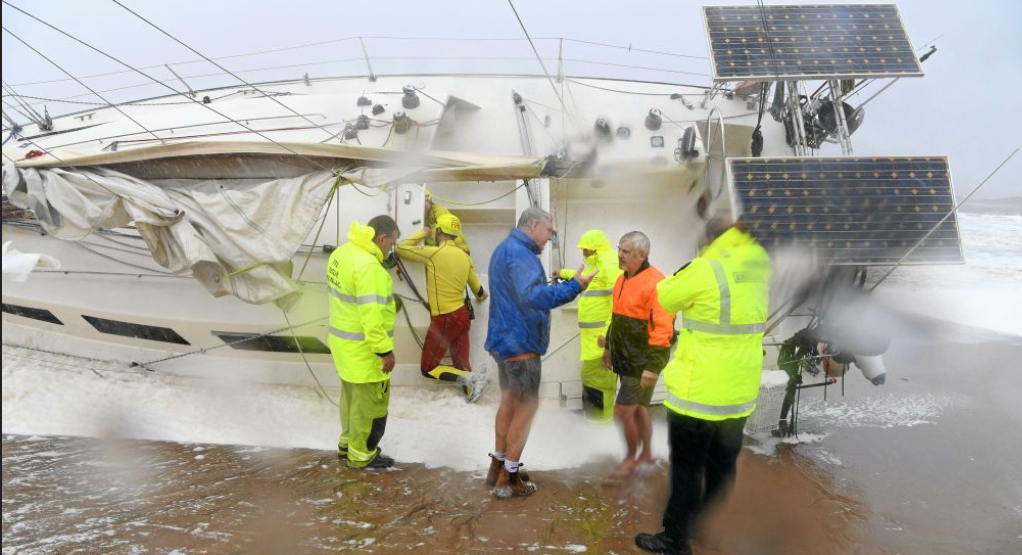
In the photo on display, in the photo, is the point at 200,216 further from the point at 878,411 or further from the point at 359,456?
the point at 878,411

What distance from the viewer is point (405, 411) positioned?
200 inches

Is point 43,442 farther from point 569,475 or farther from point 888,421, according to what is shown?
point 888,421

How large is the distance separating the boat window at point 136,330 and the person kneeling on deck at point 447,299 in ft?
6.88

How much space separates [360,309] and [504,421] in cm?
111

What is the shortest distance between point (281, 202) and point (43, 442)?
2.39 metres

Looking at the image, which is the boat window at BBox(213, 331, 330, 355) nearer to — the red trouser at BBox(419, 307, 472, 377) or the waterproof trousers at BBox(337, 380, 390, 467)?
the red trouser at BBox(419, 307, 472, 377)

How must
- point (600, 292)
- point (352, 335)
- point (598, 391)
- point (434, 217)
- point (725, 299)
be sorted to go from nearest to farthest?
point (725, 299)
point (352, 335)
point (600, 292)
point (598, 391)
point (434, 217)

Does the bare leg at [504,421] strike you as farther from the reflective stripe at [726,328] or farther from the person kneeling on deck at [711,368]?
Result: the reflective stripe at [726,328]

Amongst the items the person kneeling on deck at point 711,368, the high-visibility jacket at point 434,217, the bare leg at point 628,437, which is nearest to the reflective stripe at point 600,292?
the bare leg at point 628,437

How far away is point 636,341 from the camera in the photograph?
379 cm

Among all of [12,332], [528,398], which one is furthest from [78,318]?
[528,398]

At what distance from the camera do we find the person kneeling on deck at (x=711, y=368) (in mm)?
2869

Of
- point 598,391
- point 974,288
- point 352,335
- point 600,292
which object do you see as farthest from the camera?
point 974,288

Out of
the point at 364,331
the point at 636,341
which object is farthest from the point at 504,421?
the point at 364,331
